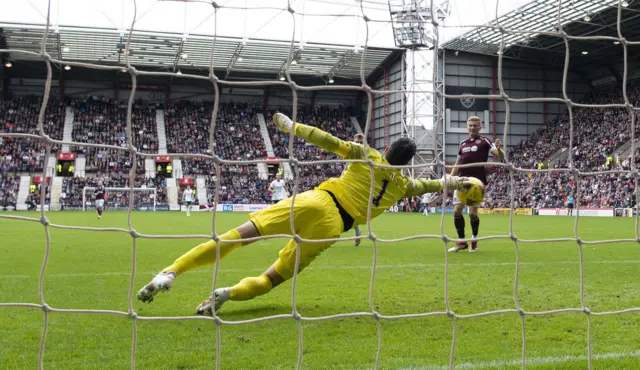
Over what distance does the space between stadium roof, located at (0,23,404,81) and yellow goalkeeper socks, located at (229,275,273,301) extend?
26382mm

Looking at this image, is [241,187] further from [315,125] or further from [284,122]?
A: [284,122]

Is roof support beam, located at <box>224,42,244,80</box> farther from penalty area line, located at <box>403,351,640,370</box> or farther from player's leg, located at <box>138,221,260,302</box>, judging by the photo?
penalty area line, located at <box>403,351,640,370</box>

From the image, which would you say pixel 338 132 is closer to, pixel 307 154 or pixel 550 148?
pixel 307 154

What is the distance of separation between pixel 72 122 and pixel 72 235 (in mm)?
31025

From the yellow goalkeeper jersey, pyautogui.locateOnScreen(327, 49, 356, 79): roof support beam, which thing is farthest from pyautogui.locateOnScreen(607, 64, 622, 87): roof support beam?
the yellow goalkeeper jersey

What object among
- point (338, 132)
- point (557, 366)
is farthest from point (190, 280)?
point (338, 132)

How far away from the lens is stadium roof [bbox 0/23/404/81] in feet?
105

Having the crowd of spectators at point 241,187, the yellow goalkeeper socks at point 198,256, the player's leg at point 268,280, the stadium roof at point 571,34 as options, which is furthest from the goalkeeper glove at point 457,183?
the crowd of spectators at point 241,187

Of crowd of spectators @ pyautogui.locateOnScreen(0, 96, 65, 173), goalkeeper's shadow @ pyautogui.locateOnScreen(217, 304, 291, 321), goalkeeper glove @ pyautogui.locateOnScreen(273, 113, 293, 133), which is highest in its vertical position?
crowd of spectators @ pyautogui.locateOnScreen(0, 96, 65, 173)

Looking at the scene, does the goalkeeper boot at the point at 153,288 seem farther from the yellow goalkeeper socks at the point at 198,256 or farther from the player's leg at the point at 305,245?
the player's leg at the point at 305,245

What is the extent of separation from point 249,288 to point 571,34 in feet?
95.0

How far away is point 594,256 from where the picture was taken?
888 cm

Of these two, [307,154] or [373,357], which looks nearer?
[373,357]

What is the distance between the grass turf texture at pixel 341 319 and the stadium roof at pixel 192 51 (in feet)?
77.6
